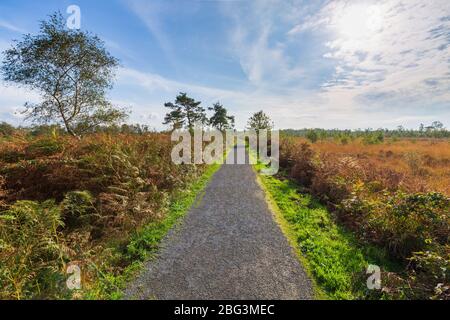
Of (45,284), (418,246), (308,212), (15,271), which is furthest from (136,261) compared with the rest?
(418,246)

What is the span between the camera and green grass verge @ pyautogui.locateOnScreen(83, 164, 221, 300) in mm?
3109

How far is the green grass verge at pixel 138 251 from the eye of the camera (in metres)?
3.11

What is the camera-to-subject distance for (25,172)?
5.42m

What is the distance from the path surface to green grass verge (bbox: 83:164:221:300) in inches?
6.9

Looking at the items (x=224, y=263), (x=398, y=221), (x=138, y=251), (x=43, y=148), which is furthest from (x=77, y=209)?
(x=398, y=221)

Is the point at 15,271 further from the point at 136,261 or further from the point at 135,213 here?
the point at 135,213

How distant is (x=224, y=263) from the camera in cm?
385

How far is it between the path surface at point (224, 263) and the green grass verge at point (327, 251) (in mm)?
261

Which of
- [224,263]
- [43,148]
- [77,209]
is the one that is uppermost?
[43,148]

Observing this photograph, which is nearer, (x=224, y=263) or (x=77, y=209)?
(x=224, y=263)

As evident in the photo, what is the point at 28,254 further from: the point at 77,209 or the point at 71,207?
the point at 71,207

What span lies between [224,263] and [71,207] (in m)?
3.67

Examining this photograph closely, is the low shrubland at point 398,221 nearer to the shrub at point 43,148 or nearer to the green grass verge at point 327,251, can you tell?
the green grass verge at point 327,251

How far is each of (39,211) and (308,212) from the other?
250 inches
